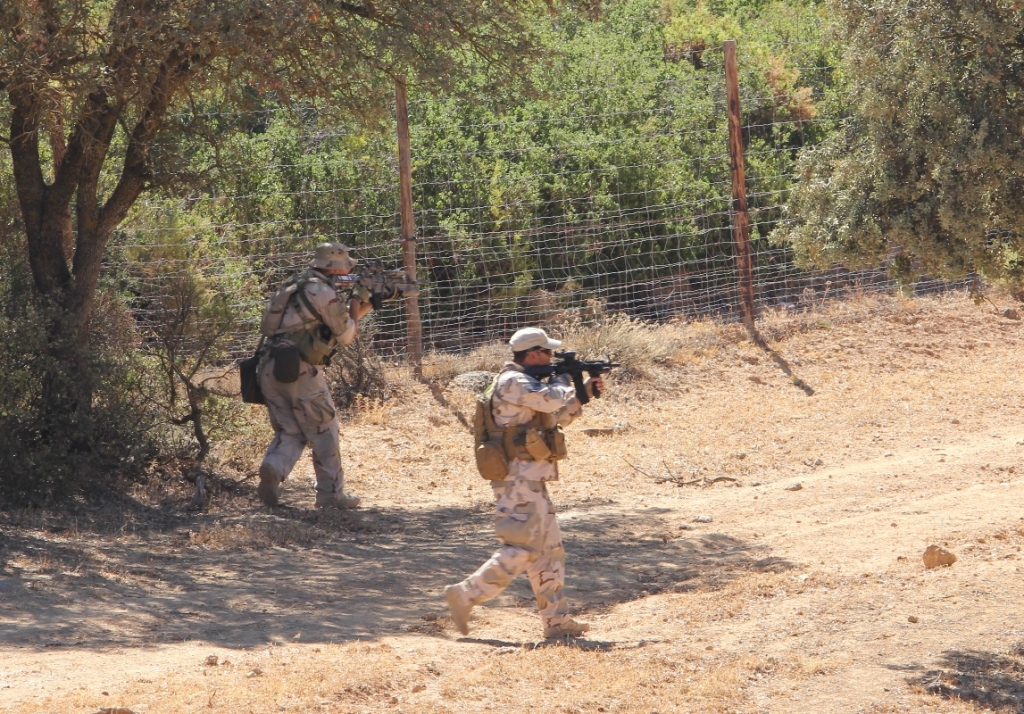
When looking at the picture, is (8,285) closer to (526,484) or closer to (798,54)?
(526,484)

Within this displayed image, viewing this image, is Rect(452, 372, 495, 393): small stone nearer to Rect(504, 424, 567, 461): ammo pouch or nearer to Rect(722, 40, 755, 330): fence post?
Rect(722, 40, 755, 330): fence post

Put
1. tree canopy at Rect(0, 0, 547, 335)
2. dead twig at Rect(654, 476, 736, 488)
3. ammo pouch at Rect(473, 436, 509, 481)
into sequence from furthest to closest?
dead twig at Rect(654, 476, 736, 488) → tree canopy at Rect(0, 0, 547, 335) → ammo pouch at Rect(473, 436, 509, 481)

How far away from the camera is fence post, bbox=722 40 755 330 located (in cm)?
1459

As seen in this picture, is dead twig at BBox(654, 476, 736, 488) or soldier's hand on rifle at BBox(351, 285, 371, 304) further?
dead twig at BBox(654, 476, 736, 488)

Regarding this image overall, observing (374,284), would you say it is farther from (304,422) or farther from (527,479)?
(527,479)

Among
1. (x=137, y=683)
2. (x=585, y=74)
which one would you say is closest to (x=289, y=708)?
(x=137, y=683)

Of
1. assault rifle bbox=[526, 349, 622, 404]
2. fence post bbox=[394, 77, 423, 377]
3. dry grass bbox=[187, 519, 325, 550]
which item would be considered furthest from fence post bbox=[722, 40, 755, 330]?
assault rifle bbox=[526, 349, 622, 404]

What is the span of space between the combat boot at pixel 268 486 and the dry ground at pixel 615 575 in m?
0.16

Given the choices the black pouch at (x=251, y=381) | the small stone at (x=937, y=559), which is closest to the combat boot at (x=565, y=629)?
the small stone at (x=937, y=559)

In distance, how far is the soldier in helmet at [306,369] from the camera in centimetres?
950

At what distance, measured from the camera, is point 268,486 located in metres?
9.47

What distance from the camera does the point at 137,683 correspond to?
217 inches

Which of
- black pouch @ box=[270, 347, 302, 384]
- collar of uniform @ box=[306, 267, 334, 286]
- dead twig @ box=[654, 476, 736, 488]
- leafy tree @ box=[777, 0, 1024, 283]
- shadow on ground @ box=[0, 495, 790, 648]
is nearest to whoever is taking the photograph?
leafy tree @ box=[777, 0, 1024, 283]

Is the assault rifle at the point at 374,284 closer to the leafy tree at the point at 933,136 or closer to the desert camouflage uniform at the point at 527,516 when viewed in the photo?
the desert camouflage uniform at the point at 527,516
